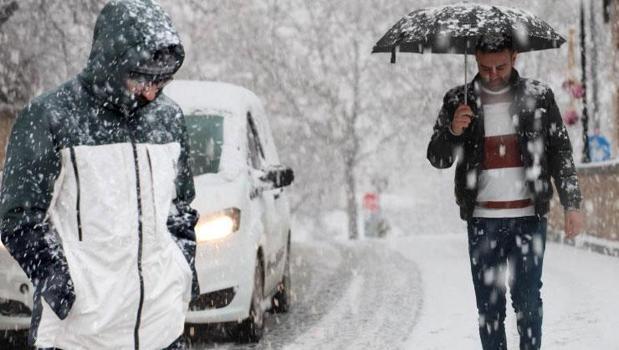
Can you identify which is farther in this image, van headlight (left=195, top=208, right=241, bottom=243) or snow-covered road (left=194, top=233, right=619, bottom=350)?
snow-covered road (left=194, top=233, right=619, bottom=350)

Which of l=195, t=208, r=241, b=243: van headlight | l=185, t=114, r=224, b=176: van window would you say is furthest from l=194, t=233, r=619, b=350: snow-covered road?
l=185, t=114, r=224, b=176: van window

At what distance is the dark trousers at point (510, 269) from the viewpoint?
5184mm

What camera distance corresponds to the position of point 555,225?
18188 millimetres

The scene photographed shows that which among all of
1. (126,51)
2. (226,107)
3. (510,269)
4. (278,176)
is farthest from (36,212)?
(226,107)

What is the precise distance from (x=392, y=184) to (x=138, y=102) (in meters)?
66.7

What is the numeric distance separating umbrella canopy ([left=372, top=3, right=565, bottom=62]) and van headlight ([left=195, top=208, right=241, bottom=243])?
1.66m

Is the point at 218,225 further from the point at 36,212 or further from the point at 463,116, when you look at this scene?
the point at 36,212

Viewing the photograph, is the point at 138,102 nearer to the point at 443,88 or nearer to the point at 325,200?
the point at 443,88

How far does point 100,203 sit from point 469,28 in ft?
10.5

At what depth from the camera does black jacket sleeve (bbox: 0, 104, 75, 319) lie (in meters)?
2.69

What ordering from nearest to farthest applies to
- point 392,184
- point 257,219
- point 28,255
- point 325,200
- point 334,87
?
point 28,255
point 257,219
point 334,87
point 325,200
point 392,184

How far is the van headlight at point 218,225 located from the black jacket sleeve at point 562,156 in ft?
8.44

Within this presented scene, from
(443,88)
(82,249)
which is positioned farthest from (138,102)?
(443,88)

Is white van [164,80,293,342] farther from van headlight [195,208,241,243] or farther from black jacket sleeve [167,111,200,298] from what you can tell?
black jacket sleeve [167,111,200,298]
